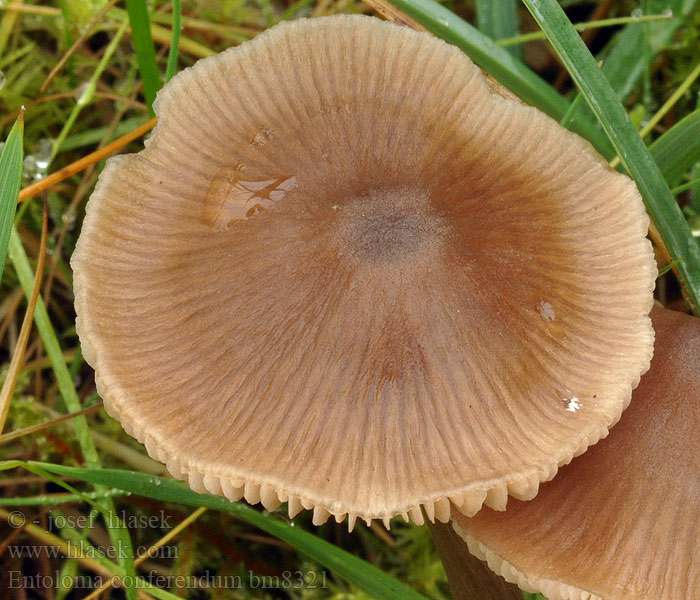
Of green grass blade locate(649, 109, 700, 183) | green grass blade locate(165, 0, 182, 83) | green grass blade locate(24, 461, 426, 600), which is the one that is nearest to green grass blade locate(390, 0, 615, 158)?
green grass blade locate(649, 109, 700, 183)

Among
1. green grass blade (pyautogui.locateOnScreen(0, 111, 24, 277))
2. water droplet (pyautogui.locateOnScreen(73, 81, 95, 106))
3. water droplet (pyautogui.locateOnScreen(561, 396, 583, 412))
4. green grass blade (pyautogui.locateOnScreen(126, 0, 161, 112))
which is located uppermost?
water droplet (pyautogui.locateOnScreen(561, 396, 583, 412))

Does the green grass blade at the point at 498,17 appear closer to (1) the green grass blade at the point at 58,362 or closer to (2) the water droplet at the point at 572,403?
(2) the water droplet at the point at 572,403

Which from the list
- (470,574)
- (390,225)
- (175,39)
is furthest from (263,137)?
(470,574)

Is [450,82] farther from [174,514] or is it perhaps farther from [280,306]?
[174,514]

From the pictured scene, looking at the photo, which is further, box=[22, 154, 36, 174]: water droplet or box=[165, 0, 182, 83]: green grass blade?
box=[22, 154, 36, 174]: water droplet

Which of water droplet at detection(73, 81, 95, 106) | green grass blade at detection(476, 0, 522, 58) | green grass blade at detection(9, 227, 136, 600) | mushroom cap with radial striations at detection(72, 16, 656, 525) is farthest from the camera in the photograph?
green grass blade at detection(476, 0, 522, 58)

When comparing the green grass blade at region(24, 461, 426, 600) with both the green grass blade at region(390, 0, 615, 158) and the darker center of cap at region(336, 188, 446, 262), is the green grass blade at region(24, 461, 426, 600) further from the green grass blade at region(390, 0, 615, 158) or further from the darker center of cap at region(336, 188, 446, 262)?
the green grass blade at region(390, 0, 615, 158)
